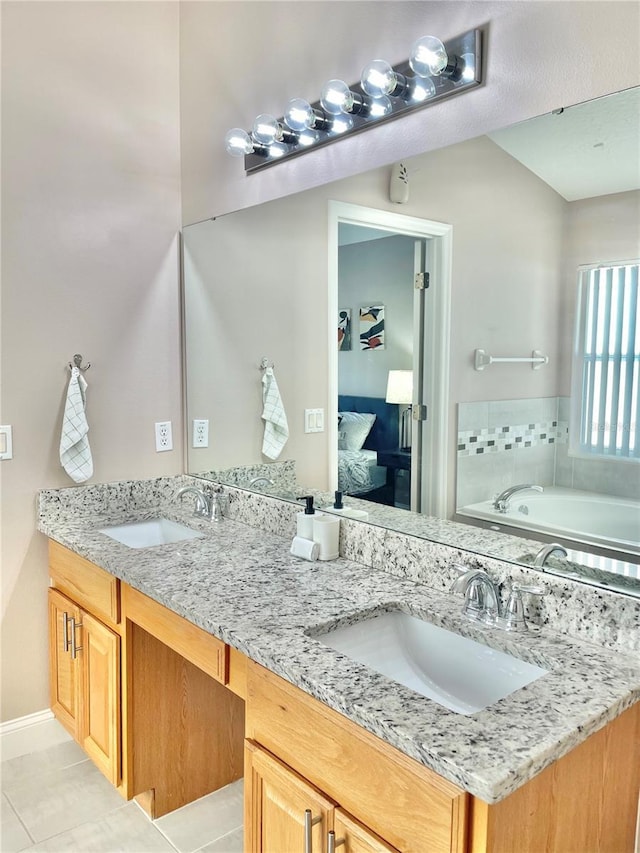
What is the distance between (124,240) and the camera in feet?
8.29

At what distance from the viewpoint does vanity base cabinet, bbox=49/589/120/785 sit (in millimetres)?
2016

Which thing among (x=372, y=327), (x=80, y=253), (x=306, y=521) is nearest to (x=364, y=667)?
(x=306, y=521)

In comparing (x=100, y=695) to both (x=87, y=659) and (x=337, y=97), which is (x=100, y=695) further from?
(x=337, y=97)

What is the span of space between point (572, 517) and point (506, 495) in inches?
6.6

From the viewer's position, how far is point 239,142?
219cm

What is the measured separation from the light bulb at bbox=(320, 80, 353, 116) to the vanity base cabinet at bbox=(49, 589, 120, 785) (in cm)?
164

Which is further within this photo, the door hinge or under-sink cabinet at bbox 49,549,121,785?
under-sink cabinet at bbox 49,549,121,785

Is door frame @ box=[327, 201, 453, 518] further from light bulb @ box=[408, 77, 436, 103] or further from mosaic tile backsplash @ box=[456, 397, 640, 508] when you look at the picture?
light bulb @ box=[408, 77, 436, 103]

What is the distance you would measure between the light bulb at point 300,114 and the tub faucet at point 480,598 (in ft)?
4.47

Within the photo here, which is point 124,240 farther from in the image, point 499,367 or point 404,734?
point 404,734

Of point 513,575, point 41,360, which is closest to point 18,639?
point 41,360

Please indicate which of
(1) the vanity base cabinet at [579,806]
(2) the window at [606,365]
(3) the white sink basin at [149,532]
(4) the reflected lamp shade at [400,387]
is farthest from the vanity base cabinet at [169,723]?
(2) the window at [606,365]

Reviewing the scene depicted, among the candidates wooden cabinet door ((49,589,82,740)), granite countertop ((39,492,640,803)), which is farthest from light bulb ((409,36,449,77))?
wooden cabinet door ((49,589,82,740))

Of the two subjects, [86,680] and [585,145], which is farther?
[86,680]
